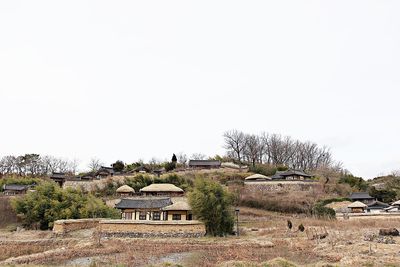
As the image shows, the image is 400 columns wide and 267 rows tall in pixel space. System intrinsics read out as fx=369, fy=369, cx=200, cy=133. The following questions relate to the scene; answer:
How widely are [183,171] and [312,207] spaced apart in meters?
21.0

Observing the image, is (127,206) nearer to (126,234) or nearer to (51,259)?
(126,234)

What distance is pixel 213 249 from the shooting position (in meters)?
19.7

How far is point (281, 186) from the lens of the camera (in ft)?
143

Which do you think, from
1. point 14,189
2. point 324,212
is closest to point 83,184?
point 14,189

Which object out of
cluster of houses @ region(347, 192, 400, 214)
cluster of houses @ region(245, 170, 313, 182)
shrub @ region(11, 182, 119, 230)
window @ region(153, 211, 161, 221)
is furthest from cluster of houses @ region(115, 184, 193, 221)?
cluster of houses @ region(347, 192, 400, 214)

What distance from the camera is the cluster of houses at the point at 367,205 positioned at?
1395 inches

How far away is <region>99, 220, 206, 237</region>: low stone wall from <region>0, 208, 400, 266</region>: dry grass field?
3.17ft

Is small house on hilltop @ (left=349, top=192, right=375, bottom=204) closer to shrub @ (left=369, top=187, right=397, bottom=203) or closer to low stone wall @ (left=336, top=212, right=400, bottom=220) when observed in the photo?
shrub @ (left=369, top=187, right=397, bottom=203)

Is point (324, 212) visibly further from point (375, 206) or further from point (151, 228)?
point (151, 228)

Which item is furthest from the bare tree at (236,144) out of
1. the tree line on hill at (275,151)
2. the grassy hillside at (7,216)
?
the grassy hillside at (7,216)

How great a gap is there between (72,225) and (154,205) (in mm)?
8337

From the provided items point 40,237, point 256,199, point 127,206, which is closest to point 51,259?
point 40,237

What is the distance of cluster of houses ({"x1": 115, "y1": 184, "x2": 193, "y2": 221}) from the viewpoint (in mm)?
31205

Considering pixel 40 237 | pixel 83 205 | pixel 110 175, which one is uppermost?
pixel 110 175
